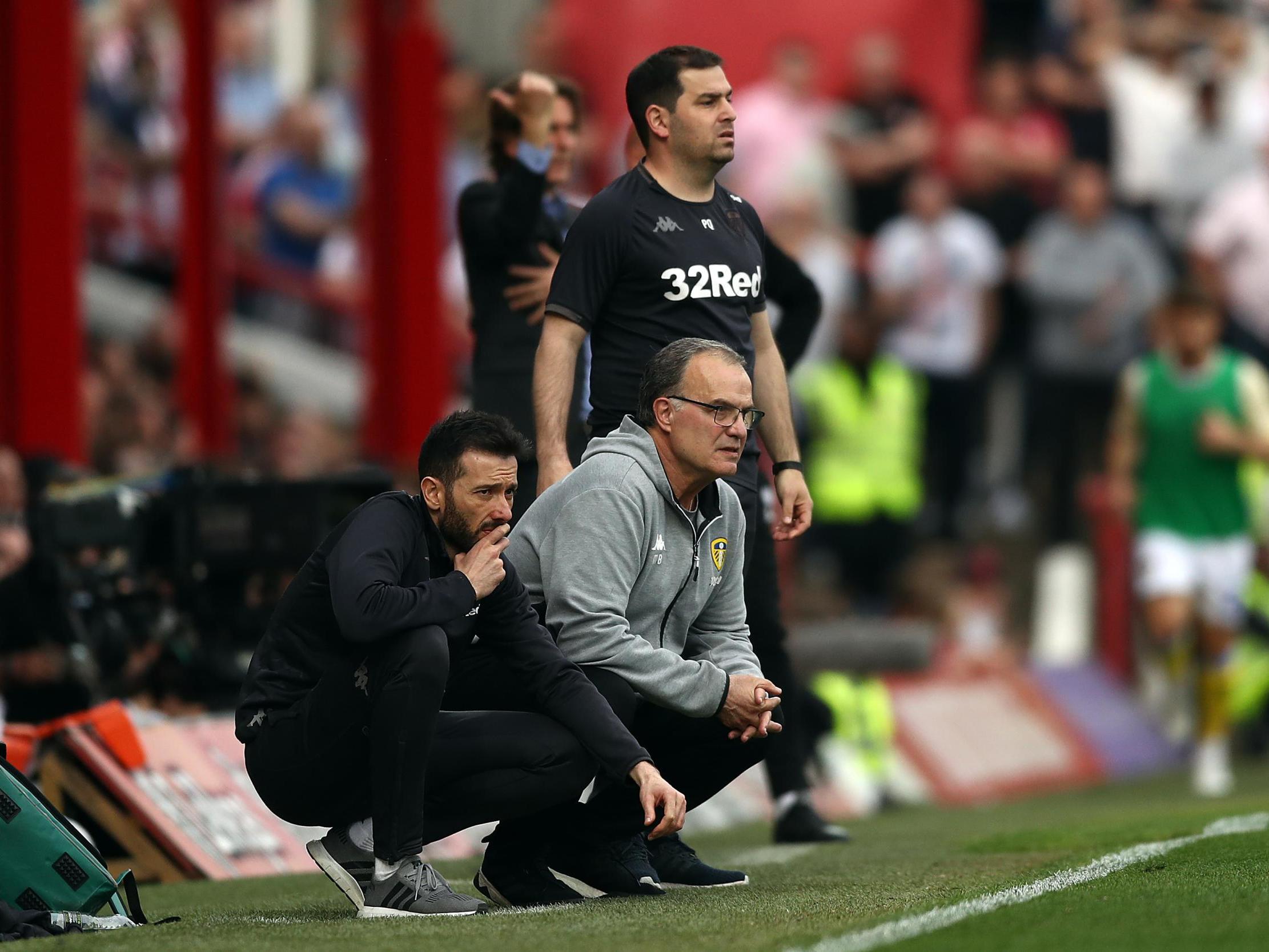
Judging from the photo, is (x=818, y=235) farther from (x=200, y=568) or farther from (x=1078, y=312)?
(x=200, y=568)

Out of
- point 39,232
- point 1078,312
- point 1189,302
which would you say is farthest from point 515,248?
point 1078,312

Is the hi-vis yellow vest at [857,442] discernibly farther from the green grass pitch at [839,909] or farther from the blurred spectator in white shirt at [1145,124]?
the green grass pitch at [839,909]

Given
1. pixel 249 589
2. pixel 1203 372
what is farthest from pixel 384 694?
pixel 1203 372

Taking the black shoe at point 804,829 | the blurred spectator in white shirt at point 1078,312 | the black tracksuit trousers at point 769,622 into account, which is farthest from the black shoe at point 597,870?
the blurred spectator in white shirt at point 1078,312

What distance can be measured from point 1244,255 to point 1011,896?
33.0ft

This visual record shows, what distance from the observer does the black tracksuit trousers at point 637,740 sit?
5883 millimetres

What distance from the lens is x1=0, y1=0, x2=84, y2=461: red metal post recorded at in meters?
10.3

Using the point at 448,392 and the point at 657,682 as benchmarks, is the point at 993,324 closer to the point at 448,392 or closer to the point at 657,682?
the point at 448,392

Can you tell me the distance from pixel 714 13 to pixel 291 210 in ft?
11.2

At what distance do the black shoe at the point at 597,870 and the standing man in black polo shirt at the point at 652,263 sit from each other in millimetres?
1037

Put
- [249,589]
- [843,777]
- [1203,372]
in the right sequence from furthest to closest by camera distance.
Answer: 1. [1203,372]
2. [843,777]
3. [249,589]

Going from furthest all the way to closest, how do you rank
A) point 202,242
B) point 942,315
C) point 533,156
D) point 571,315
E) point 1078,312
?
point 1078,312, point 942,315, point 202,242, point 533,156, point 571,315

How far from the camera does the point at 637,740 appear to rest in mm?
5875

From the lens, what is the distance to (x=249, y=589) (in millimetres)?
8969
